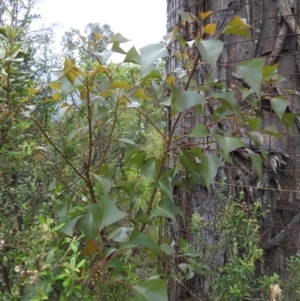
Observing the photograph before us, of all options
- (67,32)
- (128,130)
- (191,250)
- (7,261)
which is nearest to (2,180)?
(7,261)

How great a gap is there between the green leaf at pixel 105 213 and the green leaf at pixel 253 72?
Result: 46 centimetres

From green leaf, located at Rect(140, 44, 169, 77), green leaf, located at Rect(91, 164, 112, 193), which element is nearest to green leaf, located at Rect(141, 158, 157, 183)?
green leaf, located at Rect(91, 164, 112, 193)

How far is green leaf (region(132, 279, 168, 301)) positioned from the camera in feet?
3.56

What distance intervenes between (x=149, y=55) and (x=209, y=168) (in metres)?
0.36

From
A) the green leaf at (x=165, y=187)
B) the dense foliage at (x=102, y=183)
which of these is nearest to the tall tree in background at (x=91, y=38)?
the dense foliage at (x=102, y=183)

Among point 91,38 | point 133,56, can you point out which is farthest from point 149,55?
point 91,38

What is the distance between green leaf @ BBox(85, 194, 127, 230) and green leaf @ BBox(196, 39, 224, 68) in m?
0.44

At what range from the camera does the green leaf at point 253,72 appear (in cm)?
108

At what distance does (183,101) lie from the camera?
1.14 m

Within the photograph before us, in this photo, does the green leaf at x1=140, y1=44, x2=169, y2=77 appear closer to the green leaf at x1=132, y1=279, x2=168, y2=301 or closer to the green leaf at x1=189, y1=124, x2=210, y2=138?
the green leaf at x1=189, y1=124, x2=210, y2=138

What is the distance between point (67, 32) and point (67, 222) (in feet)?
9.92

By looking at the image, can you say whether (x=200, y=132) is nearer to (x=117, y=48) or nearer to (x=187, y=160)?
(x=187, y=160)

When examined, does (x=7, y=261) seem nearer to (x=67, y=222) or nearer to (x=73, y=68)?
(x=67, y=222)

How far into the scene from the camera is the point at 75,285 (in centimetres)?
104
